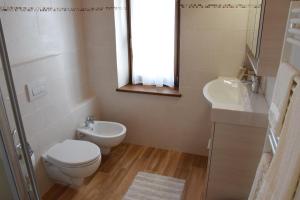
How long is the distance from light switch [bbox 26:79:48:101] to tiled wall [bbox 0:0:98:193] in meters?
0.04

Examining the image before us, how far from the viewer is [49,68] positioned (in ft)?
7.30

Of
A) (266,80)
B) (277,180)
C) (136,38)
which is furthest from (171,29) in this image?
(277,180)

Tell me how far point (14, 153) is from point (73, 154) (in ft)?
3.80

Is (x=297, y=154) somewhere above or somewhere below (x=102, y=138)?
above

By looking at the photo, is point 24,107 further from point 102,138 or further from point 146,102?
point 146,102

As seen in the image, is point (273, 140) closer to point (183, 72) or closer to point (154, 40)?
point (183, 72)

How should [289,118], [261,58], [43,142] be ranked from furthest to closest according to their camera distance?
1. [43,142]
2. [261,58]
3. [289,118]

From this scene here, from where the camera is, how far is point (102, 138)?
2.48 m

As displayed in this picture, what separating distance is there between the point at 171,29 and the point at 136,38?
0.43m

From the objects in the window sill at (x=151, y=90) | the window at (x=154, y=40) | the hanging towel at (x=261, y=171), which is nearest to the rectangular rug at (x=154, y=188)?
the window sill at (x=151, y=90)

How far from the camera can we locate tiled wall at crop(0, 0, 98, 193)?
6.20ft

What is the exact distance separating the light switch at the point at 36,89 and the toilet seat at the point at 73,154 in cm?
51

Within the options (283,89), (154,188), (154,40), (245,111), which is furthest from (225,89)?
(283,89)

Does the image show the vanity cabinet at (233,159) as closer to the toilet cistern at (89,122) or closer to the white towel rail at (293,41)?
the white towel rail at (293,41)
